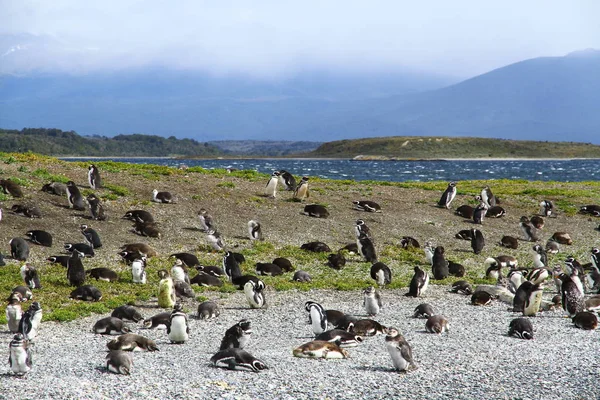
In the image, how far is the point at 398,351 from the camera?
34.8 feet

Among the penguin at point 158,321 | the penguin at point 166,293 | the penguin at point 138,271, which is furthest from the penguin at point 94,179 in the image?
the penguin at point 158,321

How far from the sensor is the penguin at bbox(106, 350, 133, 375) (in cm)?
1005

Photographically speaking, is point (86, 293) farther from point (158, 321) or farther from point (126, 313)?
point (158, 321)

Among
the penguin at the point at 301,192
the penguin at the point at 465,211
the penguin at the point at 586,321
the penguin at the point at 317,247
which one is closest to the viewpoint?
the penguin at the point at 586,321

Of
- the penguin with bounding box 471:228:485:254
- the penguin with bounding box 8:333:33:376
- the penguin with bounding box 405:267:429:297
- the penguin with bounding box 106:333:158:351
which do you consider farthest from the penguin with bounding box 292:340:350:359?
the penguin with bounding box 471:228:485:254

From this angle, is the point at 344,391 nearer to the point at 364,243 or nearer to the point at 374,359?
the point at 374,359

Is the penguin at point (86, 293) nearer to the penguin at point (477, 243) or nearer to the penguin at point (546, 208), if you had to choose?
the penguin at point (477, 243)

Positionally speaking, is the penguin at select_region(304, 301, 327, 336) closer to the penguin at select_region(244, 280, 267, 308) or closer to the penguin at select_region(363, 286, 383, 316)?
the penguin at select_region(363, 286, 383, 316)

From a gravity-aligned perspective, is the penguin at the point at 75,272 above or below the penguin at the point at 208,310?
above

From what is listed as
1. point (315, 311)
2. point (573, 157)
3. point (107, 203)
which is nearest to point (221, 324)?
point (315, 311)

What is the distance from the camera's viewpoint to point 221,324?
45.7ft

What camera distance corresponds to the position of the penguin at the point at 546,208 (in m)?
29.9

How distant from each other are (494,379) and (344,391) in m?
2.35

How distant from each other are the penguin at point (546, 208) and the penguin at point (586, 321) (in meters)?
16.0
